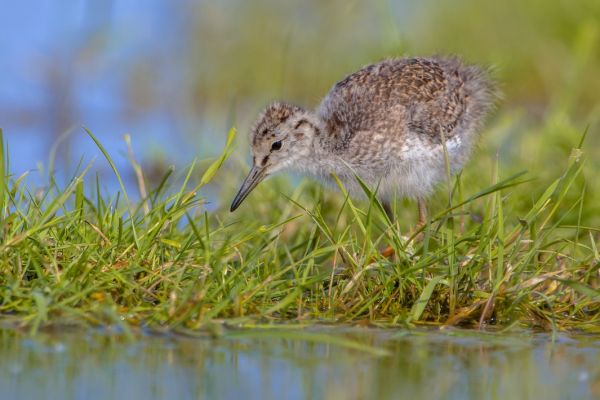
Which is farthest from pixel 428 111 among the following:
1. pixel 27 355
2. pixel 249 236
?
pixel 27 355

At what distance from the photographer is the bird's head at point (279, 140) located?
646cm

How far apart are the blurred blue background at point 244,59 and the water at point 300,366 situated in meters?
5.95

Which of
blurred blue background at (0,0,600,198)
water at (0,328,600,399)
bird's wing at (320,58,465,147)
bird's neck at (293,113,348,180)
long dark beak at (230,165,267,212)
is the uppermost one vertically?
blurred blue background at (0,0,600,198)

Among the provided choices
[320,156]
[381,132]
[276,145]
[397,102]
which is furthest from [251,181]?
[397,102]

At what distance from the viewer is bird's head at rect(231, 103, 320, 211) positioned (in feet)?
21.2

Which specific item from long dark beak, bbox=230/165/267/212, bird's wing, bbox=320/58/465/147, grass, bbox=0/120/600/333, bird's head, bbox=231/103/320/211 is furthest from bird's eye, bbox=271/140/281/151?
grass, bbox=0/120/600/333

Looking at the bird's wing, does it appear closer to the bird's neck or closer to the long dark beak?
the bird's neck

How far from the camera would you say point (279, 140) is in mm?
6477

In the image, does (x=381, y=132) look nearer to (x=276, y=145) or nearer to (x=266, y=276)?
(x=276, y=145)

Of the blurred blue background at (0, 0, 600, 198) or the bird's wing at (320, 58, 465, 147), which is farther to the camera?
the blurred blue background at (0, 0, 600, 198)

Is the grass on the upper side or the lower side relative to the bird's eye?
lower

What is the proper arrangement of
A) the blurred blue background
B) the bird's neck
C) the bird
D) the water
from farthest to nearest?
the blurred blue background < the bird's neck < the bird < the water

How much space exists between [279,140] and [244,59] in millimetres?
5431

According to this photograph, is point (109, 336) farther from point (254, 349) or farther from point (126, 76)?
point (126, 76)
